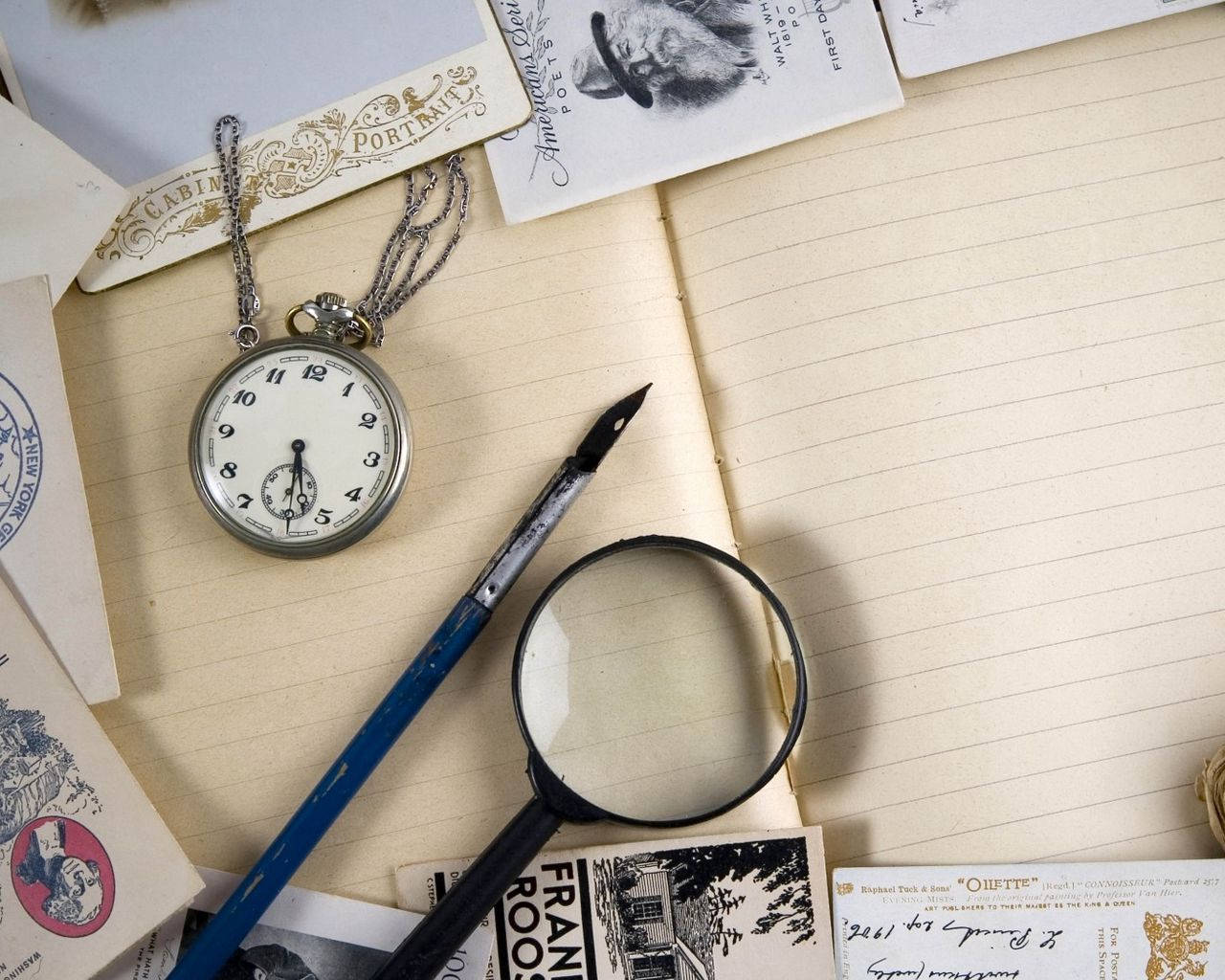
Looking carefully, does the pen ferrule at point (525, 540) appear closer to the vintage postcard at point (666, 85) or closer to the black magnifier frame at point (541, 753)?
the black magnifier frame at point (541, 753)

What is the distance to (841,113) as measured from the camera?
103 cm

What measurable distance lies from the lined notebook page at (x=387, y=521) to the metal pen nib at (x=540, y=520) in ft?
0.18

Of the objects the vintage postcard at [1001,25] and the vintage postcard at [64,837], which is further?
the vintage postcard at [1001,25]

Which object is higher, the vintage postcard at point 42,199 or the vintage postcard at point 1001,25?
the vintage postcard at point 42,199

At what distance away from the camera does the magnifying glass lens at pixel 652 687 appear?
3.03 ft

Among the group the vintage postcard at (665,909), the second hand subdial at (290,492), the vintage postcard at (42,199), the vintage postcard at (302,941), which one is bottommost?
the vintage postcard at (665,909)

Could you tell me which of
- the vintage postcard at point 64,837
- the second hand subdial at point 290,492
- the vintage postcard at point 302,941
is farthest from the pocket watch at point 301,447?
the vintage postcard at point 302,941

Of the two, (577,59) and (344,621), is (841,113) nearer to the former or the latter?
(577,59)

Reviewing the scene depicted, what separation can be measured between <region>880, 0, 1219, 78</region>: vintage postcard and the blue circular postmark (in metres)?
0.93

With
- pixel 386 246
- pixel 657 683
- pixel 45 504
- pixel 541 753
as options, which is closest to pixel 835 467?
pixel 657 683

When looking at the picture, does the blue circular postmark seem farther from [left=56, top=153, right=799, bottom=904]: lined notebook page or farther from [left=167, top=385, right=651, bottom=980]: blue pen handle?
[left=167, top=385, right=651, bottom=980]: blue pen handle

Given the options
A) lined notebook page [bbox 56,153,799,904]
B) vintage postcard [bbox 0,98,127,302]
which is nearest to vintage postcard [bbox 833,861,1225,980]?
lined notebook page [bbox 56,153,799,904]

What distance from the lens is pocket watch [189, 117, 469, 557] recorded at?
943 mm

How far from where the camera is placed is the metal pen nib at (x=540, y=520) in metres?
0.92
